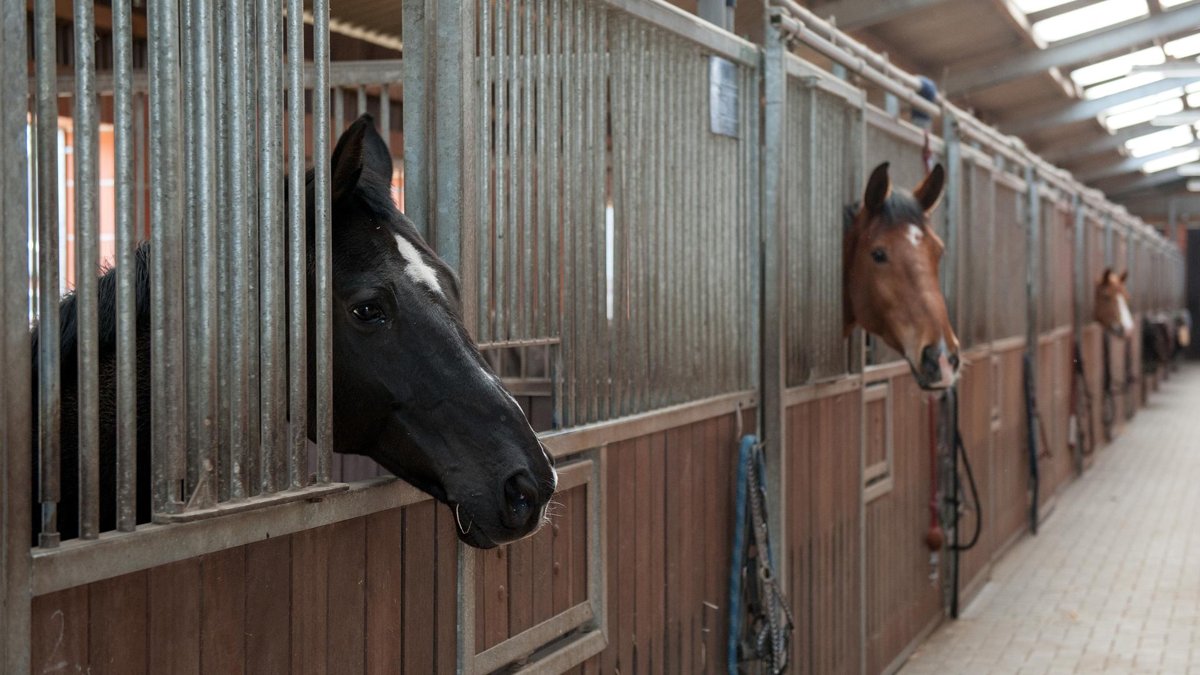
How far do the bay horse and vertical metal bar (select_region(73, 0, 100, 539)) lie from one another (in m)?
12.4

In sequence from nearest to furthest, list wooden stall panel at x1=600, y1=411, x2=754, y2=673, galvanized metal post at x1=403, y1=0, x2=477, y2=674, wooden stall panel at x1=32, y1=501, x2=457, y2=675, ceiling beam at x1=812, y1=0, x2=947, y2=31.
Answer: wooden stall panel at x1=32, y1=501, x2=457, y2=675 < galvanized metal post at x1=403, y1=0, x2=477, y2=674 < wooden stall panel at x1=600, y1=411, x2=754, y2=673 < ceiling beam at x1=812, y1=0, x2=947, y2=31

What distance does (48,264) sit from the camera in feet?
4.58

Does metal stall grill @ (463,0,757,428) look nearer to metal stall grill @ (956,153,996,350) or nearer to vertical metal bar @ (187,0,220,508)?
vertical metal bar @ (187,0,220,508)

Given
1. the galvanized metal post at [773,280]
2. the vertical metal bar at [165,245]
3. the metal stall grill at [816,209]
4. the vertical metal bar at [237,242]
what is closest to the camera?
the vertical metal bar at [165,245]

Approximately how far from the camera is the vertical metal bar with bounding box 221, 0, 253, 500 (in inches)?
65.8

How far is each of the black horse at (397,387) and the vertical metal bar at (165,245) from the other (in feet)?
0.53

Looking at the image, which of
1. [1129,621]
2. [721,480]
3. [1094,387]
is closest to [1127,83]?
[1094,387]

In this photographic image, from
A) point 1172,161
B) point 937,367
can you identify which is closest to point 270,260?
point 937,367

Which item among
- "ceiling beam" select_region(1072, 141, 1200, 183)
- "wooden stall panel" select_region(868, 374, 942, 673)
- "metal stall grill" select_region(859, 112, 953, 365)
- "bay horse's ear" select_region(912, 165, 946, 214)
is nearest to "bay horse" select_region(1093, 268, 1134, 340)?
"metal stall grill" select_region(859, 112, 953, 365)

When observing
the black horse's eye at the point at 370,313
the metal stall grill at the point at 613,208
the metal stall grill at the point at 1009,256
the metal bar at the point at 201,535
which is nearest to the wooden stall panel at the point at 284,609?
the metal bar at the point at 201,535

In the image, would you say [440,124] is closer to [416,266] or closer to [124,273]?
[416,266]

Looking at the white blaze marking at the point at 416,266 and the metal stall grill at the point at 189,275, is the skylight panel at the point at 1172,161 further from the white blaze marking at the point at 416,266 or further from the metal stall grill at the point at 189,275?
the metal stall grill at the point at 189,275

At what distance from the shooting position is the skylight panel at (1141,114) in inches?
707

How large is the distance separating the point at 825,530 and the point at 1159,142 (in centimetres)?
2037
